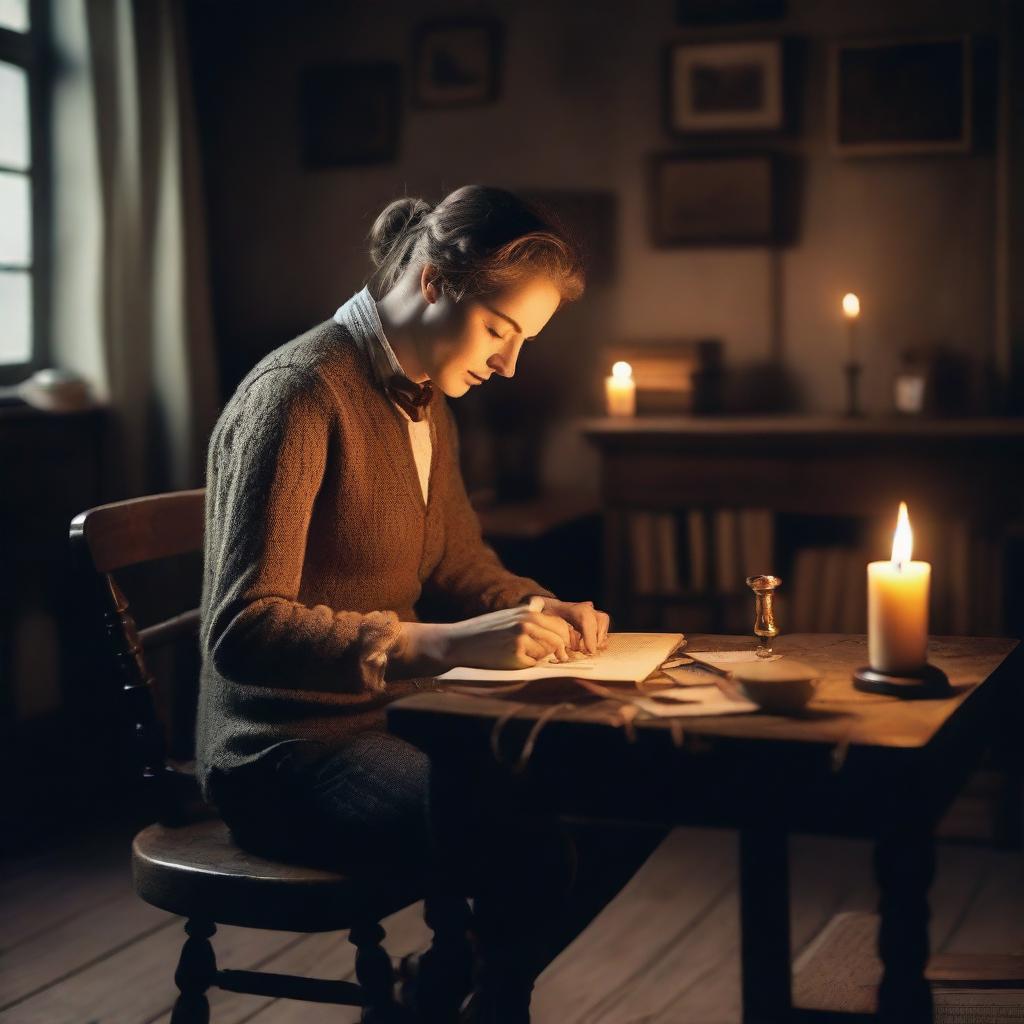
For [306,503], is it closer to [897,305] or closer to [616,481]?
[616,481]

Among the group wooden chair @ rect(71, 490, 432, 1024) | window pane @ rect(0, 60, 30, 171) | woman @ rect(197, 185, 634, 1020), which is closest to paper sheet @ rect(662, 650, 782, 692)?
woman @ rect(197, 185, 634, 1020)

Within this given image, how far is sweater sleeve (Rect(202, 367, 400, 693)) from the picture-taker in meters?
1.64

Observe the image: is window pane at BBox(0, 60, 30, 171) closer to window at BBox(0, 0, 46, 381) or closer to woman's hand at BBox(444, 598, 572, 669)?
window at BBox(0, 0, 46, 381)

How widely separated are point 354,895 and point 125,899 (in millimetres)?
1470

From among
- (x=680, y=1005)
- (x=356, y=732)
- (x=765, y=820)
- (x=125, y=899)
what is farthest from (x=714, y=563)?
Result: (x=765, y=820)

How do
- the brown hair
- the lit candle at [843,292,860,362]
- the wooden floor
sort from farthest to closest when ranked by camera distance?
the lit candle at [843,292,860,362] < the wooden floor < the brown hair

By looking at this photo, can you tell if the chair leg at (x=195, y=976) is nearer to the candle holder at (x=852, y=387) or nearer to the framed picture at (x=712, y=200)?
the candle holder at (x=852, y=387)

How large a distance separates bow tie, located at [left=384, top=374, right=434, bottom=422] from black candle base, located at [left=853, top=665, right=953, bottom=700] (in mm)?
700

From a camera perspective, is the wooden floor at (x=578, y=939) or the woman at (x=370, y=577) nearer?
the woman at (x=370, y=577)

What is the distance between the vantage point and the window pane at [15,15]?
3.49 metres

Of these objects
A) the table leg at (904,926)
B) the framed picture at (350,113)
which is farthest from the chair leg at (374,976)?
the framed picture at (350,113)

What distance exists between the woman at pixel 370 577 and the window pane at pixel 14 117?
6.21 ft

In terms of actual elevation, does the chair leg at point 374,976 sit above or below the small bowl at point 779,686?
below

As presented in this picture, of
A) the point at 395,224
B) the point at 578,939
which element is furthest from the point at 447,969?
the point at 578,939
